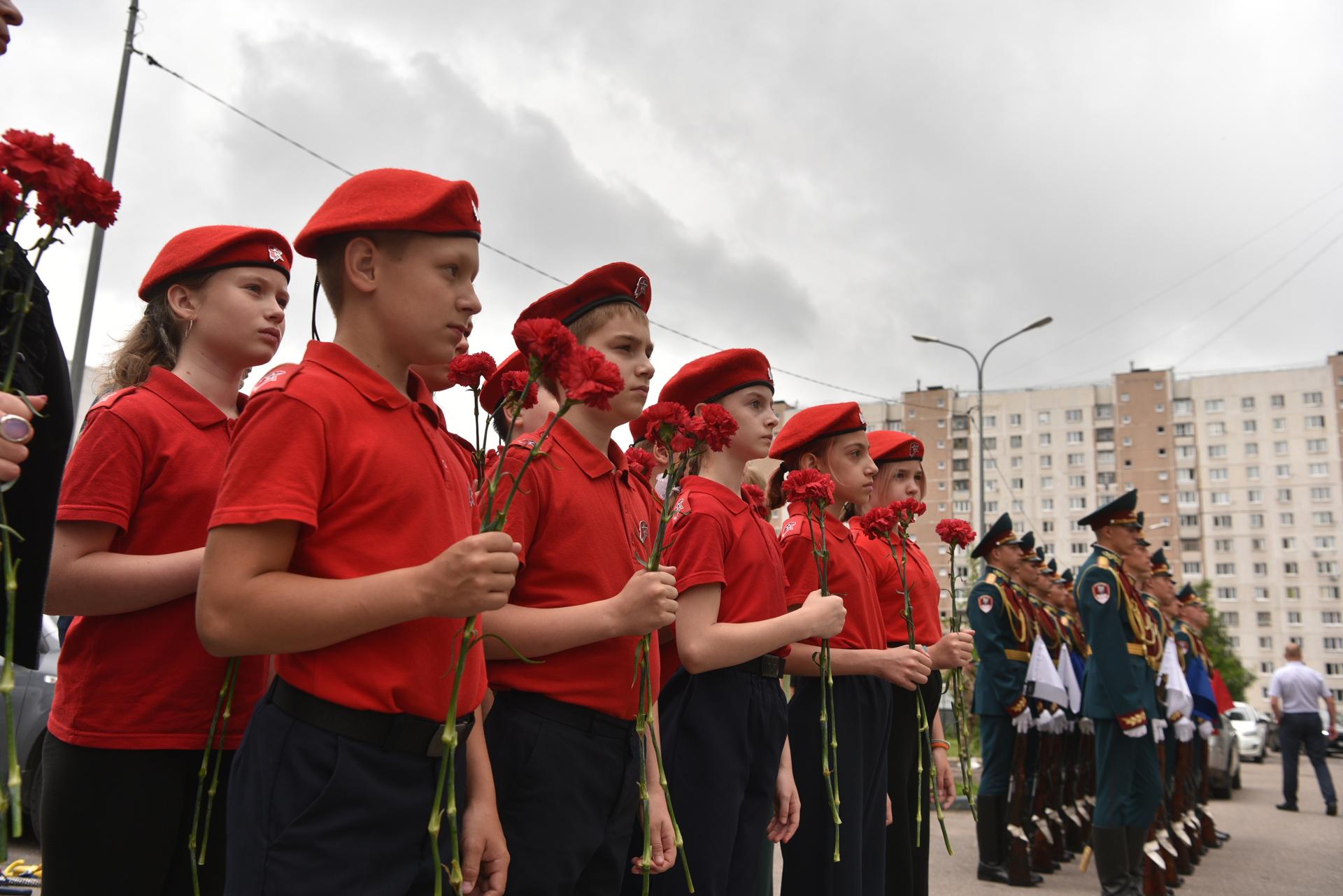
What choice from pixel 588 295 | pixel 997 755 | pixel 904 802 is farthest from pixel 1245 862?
pixel 588 295

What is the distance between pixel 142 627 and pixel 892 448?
4019 millimetres

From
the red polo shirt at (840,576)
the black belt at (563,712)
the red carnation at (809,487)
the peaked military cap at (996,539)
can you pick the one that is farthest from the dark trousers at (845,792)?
the peaked military cap at (996,539)

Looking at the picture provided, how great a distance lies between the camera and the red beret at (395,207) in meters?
2.08

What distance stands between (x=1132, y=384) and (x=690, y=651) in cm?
9164

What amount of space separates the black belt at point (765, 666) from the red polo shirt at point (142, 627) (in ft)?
4.92

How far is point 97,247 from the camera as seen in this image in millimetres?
9852

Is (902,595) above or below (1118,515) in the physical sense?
below

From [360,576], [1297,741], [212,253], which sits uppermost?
[212,253]

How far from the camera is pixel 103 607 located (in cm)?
228

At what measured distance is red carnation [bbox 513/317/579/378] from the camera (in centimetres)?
188

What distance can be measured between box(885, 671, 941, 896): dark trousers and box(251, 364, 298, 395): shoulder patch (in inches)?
134

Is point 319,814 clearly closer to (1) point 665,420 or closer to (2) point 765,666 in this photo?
(1) point 665,420

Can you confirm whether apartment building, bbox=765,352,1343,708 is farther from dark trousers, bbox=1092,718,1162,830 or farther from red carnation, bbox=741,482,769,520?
red carnation, bbox=741,482,769,520

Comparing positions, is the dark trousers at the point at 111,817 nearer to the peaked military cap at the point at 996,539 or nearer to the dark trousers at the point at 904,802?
Answer: the dark trousers at the point at 904,802
